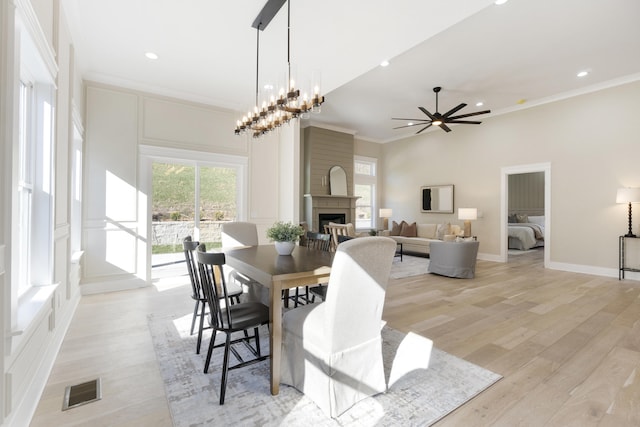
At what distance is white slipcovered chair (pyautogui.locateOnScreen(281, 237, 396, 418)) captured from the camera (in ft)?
5.31

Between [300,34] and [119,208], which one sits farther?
[119,208]

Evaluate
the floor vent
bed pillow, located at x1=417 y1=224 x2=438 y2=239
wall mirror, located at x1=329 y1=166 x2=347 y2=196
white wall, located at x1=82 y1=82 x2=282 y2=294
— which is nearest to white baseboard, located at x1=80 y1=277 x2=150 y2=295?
white wall, located at x1=82 y1=82 x2=282 y2=294

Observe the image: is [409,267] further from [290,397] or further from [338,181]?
[290,397]

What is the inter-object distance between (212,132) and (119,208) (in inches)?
74.9

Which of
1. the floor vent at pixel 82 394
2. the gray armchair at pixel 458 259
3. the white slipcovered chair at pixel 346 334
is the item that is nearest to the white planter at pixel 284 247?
the white slipcovered chair at pixel 346 334

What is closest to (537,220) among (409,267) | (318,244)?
(409,267)

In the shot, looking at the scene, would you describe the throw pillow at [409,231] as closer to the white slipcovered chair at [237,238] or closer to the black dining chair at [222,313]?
the white slipcovered chair at [237,238]

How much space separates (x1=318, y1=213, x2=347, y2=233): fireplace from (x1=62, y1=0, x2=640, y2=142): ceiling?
326 cm

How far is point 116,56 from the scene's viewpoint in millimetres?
3754

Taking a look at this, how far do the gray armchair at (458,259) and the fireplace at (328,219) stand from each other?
3.23 meters

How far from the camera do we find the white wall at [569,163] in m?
5.11

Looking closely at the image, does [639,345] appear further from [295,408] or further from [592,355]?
[295,408]

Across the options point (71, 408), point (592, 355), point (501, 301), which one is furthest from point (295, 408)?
point (501, 301)

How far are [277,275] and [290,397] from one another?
0.77 m
